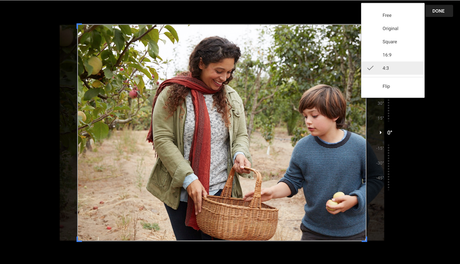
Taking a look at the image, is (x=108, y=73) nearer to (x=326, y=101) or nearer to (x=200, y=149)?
(x=200, y=149)

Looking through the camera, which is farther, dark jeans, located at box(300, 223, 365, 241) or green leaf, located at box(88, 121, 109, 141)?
green leaf, located at box(88, 121, 109, 141)

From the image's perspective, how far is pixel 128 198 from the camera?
2977mm

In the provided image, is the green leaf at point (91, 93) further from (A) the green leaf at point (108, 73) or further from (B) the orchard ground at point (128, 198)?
(B) the orchard ground at point (128, 198)

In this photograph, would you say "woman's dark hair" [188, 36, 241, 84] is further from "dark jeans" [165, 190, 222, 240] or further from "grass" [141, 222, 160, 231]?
"grass" [141, 222, 160, 231]

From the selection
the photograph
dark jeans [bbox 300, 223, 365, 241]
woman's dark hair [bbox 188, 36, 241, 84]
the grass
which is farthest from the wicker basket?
the grass

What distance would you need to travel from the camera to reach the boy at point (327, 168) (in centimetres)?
110

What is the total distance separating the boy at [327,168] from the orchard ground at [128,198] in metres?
0.13

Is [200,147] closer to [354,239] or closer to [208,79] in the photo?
[208,79]

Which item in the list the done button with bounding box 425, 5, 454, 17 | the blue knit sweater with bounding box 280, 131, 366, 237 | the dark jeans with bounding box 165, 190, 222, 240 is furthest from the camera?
the dark jeans with bounding box 165, 190, 222, 240

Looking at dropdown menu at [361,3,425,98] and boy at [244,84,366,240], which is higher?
dropdown menu at [361,3,425,98]

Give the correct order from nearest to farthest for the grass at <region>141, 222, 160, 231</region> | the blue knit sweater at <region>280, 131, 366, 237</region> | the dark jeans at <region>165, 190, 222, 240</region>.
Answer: the blue knit sweater at <region>280, 131, 366, 237</region>
the dark jeans at <region>165, 190, 222, 240</region>
the grass at <region>141, 222, 160, 231</region>

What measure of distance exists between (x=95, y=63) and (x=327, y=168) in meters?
0.84

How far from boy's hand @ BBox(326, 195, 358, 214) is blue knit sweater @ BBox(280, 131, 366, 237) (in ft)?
0.10

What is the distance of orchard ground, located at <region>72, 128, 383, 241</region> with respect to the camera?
7.92 ft
